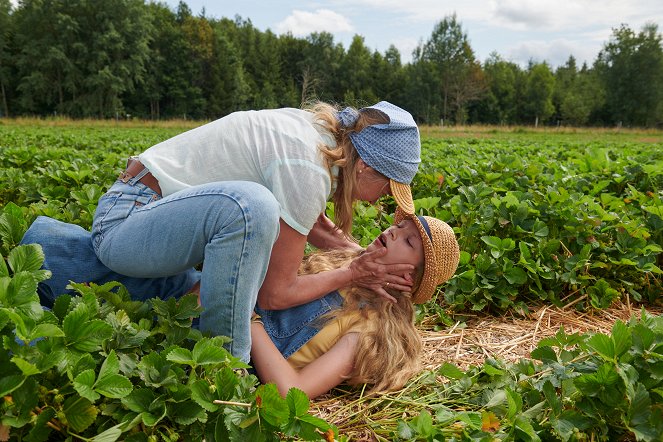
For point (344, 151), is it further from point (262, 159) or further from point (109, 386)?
point (109, 386)

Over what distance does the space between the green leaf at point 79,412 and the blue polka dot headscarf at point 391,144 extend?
4.40ft

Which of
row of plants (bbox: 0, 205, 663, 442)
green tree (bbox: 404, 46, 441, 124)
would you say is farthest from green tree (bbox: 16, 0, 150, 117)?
row of plants (bbox: 0, 205, 663, 442)

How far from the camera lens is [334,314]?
2.51 m

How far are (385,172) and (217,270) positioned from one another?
2.59ft

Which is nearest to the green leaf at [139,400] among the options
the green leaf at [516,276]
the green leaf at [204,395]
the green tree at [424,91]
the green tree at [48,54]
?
the green leaf at [204,395]

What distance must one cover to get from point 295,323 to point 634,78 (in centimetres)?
6364

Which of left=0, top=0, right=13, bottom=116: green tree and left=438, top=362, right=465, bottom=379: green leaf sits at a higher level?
left=0, top=0, right=13, bottom=116: green tree

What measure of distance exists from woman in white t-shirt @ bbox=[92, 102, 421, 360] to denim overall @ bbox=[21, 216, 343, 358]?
0.42ft

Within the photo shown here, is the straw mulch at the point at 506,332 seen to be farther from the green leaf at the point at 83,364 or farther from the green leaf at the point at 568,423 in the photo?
the green leaf at the point at 83,364

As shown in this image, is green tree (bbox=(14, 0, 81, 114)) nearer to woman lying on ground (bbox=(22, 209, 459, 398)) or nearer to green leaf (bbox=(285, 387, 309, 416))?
woman lying on ground (bbox=(22, 209, 459, 398))

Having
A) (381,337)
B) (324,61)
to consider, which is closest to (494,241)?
(381,337)

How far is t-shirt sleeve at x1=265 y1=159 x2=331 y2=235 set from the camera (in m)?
2.05

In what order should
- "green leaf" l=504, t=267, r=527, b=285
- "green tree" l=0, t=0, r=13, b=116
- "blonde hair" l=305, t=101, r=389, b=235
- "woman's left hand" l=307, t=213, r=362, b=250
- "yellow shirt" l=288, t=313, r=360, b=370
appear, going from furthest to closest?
"green tree" l=0, t=0, r=13, b=116 < "green leaf" l=504, t=267, r=527, b=285 < "woman's left hand" l=307, t=213, r=362, b=250 < "yellow shirt" l=288, t=313, r=360, b=370 < "blonde hair" l=305, t=101, r=389, b=235

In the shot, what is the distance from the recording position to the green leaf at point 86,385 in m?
1.25
